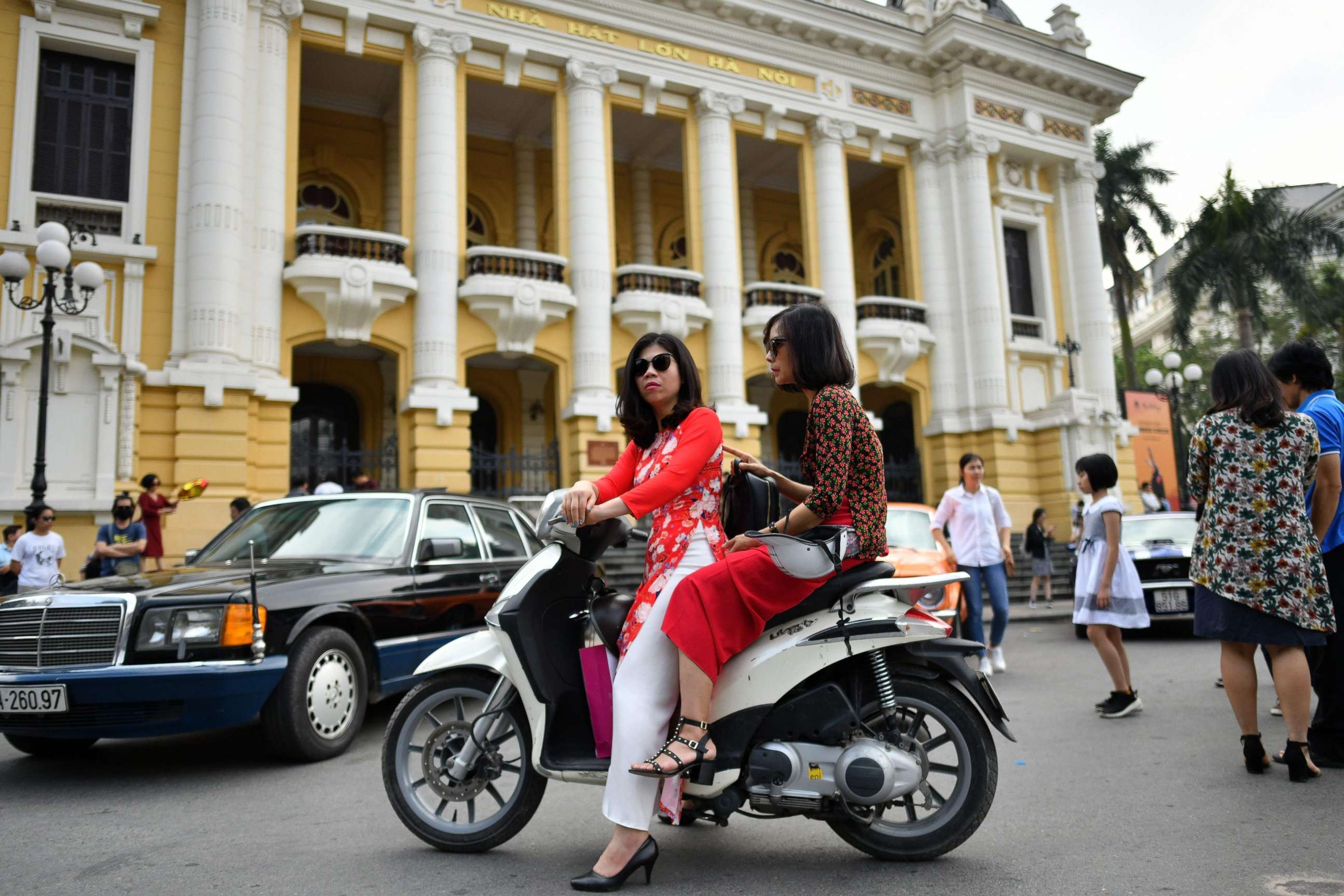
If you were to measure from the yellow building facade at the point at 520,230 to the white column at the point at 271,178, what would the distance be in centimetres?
5

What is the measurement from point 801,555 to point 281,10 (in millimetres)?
18180

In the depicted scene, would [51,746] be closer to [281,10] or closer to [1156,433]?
[281,10]

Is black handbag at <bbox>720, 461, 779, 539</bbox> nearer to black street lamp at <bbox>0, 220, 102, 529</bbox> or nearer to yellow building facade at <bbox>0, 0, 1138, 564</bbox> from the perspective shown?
black street lamp at <bbox>0, 220, 102, 529</bbox>

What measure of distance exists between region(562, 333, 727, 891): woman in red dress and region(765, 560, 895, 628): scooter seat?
1.00 ft

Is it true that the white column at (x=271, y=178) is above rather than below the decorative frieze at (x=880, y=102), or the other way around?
below

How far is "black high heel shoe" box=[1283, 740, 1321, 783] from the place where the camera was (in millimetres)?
4137

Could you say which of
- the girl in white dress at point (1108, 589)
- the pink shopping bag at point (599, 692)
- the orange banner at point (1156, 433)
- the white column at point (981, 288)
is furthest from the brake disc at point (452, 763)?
the orange banner at point (1156, 433)

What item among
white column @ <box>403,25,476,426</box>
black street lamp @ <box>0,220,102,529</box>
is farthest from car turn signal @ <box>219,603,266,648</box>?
white column @ <box>403,25,476,426</box>

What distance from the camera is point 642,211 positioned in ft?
78.7

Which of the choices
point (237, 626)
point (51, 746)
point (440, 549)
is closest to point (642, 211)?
point (440, 549)

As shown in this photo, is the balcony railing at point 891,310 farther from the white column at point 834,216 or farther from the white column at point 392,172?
the white column at point 392,172

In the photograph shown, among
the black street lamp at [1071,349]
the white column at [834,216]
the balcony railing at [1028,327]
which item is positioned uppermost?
the white column at [834,216]

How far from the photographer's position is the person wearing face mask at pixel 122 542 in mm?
10234

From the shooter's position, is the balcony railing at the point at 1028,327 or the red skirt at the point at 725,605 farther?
the balcony railing at the point at 1028,327
